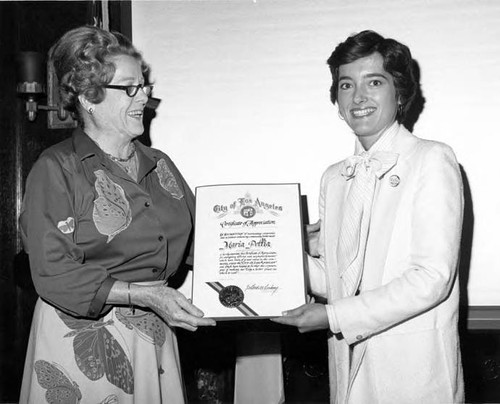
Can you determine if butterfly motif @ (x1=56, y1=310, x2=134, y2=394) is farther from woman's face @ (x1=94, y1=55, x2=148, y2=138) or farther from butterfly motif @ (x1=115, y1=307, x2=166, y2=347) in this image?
woman's face @ (x1=94, y1=55, x2=148, y2=138)

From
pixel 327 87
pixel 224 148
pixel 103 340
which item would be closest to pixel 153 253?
pixel 103 340

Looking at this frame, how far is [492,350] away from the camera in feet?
9.23

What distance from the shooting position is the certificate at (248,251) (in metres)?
1.99

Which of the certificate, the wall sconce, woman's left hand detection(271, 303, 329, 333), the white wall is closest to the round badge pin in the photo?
the certificate

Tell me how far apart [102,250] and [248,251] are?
483 mm

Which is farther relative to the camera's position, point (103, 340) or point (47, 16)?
point (47, 16)

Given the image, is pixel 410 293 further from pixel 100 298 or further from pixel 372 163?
pixel 100 298

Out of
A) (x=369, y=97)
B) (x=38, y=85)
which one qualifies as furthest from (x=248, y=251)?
(x=38, y=85)

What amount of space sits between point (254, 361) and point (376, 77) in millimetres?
1387

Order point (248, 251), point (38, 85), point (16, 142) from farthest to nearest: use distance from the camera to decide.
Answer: point (16, 142) < point (38, 85) < point (248, 251)

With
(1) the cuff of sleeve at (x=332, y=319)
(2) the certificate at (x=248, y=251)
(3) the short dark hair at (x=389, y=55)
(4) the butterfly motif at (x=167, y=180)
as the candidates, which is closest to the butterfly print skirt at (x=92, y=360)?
(2) the certificate at (x=248, y=251)

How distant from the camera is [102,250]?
80.5 inches

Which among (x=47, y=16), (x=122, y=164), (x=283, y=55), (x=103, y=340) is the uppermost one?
(x=47, y=16)

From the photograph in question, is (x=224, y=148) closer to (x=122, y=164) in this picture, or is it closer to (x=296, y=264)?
(x=122, y=164)
